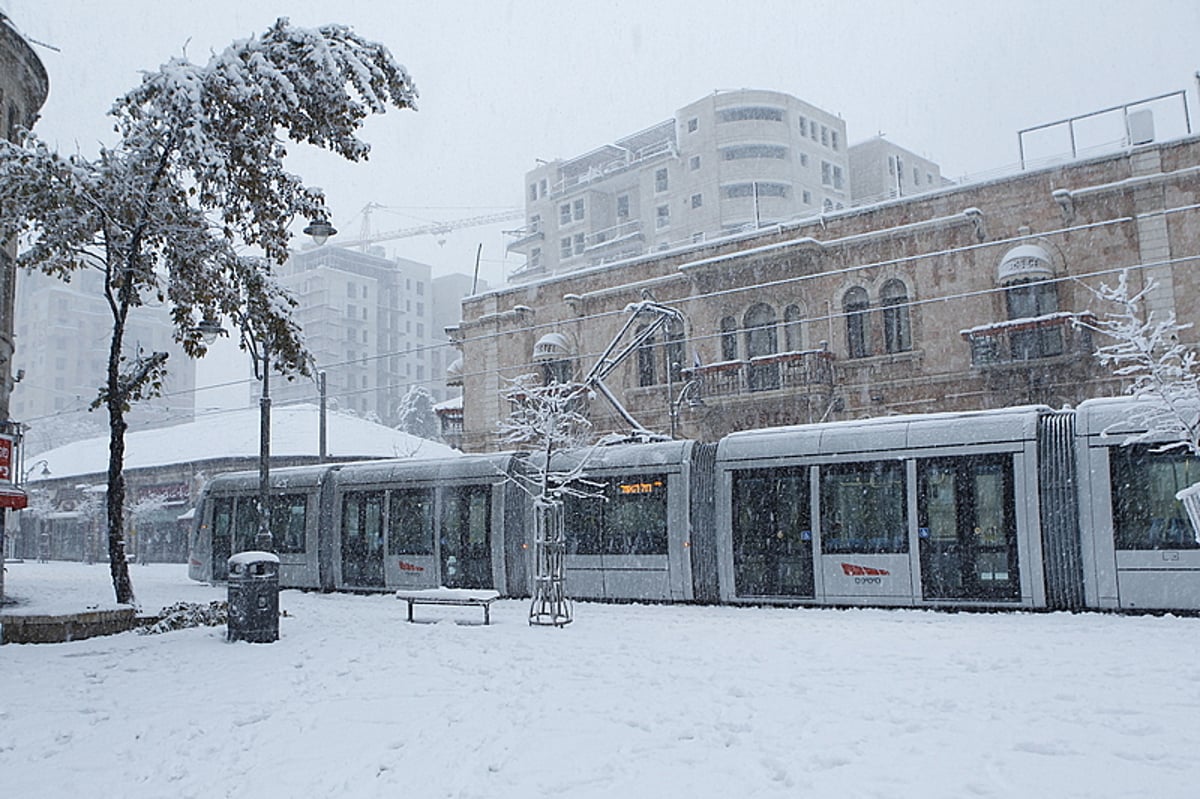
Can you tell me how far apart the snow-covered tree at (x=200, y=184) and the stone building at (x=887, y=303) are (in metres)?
16.0

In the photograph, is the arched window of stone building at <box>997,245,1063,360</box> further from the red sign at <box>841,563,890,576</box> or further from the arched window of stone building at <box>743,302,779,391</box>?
the red sign at <box>841,563,890,576</box>

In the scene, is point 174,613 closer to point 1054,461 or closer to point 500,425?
point 1054,461

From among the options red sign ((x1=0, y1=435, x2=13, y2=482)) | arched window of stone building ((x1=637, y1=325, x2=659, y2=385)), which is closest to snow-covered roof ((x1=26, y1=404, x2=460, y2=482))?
arched window of stone building ((x1=637, y1=325, x2=659, y2=385))

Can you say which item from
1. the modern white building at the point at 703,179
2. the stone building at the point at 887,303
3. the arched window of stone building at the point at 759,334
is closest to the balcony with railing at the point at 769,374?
the stone building at the point at 887,303

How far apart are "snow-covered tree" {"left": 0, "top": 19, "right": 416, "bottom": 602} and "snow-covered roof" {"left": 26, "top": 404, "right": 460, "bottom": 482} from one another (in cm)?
3101

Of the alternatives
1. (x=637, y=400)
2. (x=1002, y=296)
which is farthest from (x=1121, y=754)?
(x=637, y=400)

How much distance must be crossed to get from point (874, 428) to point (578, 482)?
19.3 ft

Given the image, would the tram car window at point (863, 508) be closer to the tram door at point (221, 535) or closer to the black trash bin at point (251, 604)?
the black trash bin at point (251, 604)

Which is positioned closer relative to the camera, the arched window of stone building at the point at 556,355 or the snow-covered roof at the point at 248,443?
the arched window of stone building at the point at 556,355

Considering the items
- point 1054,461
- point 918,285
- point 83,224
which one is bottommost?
point 1054,461

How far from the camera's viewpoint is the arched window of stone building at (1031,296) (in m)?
25.1

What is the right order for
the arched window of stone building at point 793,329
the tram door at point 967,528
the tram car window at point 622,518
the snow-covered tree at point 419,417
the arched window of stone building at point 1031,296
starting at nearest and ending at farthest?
the tram door at point 967,528 < the tram car window at point 622,518 < the arched window of stone building at point 1031,296 < the arched window of stone building at point 793,329 < the snow-covered tree at point 419,417

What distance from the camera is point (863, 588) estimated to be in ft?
52.5

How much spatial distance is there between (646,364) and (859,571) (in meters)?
17.9
